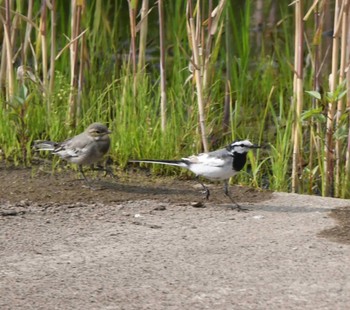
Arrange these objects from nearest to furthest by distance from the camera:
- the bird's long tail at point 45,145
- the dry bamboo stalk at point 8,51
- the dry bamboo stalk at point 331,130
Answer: the dry bamboo stalk at point 331,130
the bird's long tail at point 45,145
the dry bamboo stalk at point 8,51

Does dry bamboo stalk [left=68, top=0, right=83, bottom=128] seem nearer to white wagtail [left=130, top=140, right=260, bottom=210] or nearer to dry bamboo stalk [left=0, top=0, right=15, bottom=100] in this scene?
dry bamboo stalk [left=0, top=0, right=15, bottom=100]

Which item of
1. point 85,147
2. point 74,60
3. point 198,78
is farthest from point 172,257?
point 74,60

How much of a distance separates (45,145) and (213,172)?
1.31 m

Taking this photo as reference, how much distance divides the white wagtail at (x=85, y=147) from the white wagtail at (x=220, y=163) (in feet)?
1.93

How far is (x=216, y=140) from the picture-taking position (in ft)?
26.2

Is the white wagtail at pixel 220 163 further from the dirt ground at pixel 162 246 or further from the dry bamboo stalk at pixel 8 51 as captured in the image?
the dry bamboo stalk at pixel 8 51

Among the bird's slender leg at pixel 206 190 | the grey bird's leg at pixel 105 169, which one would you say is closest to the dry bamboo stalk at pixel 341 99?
the bird's slender leg at pixel 206 190

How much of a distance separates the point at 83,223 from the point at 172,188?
1038 millimetres

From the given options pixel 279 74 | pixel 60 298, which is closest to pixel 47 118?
pixel 279 74

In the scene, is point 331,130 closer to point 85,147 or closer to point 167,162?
point 167,162

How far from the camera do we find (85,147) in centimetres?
684

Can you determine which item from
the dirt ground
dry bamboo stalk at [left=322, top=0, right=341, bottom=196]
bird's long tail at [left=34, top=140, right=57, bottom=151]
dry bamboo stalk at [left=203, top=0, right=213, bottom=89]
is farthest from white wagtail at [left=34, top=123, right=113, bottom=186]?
dry bamboo stalk at [left=322, top=0, right=341, bottom=196]

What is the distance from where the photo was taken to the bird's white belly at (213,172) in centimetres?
651

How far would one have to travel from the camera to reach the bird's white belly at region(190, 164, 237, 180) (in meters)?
6.51
